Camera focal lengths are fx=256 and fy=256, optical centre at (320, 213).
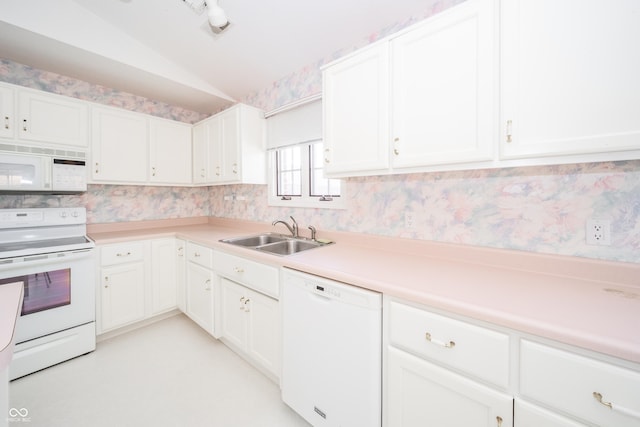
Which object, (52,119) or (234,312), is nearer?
(234,312)

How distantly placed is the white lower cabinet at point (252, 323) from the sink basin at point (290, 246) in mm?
409

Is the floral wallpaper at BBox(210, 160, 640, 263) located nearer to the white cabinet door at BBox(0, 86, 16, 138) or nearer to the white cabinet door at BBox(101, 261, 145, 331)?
the white cabinet door at BBox(101, 261, 145, 331)

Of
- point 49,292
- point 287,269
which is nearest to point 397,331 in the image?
point 287,269

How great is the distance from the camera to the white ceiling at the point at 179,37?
1768 mm

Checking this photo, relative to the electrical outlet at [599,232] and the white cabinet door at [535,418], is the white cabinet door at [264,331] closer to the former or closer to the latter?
the white cabinet door at [535,418]

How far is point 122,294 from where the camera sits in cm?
232

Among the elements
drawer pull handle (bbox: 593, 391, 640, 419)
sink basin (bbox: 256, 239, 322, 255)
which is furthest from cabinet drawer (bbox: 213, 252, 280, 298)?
drawer pull handle (bbox: 593, 391, 640, 419)

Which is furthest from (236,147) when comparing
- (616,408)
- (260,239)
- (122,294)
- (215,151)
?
(616,408)

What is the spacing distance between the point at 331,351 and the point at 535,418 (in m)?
0.78

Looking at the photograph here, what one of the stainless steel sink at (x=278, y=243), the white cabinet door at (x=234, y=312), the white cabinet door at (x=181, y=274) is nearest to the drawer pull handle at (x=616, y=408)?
the stainless steel sink at (x=278, y=243)

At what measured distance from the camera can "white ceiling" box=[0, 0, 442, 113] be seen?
5.80 feet

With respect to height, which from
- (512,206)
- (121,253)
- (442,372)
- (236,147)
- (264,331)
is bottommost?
(264,331)

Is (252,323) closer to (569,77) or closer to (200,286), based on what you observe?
(200,286)

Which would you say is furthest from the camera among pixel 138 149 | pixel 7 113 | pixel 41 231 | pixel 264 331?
pixel 138 149
